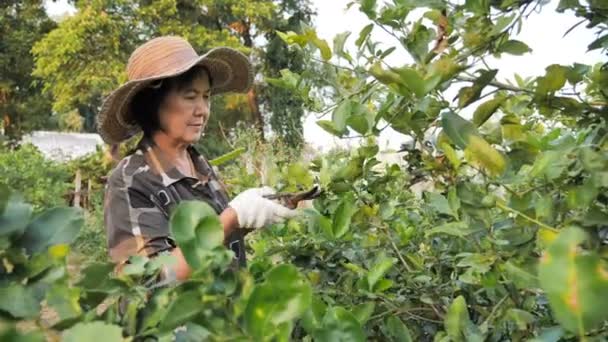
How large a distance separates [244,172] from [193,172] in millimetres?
428

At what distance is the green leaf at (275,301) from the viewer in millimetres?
430

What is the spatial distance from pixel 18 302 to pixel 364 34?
0.69 m

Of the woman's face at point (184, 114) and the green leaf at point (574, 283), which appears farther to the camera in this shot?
the woman's face at point (184, 114)

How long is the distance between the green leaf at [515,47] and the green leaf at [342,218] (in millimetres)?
298

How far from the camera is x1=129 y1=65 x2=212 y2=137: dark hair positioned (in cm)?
185

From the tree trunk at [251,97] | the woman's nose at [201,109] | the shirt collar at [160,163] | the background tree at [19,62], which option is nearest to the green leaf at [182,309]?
the shirt collar at [160,163]

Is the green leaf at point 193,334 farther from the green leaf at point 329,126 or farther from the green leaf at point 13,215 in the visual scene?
the green leaf at point 329,126

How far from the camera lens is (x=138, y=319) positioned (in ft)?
1.66

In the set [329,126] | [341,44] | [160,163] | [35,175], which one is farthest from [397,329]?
[35,175]

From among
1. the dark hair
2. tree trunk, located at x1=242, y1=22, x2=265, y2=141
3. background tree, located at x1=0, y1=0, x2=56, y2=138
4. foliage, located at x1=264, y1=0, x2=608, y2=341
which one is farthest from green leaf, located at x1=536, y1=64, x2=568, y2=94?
background tree, located at x1=0, y1=0, x2=56, y2=138

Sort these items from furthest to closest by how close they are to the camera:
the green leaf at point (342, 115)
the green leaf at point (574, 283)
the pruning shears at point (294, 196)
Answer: the pruning shears at point (294, 196) < the green leaf at point (342, 115) < the green leaf at point (574, 283)

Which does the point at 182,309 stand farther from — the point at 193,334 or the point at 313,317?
the point at 313,317

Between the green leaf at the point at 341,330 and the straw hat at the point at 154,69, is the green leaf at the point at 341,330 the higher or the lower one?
the lower one

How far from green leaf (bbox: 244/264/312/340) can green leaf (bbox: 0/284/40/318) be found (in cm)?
13
